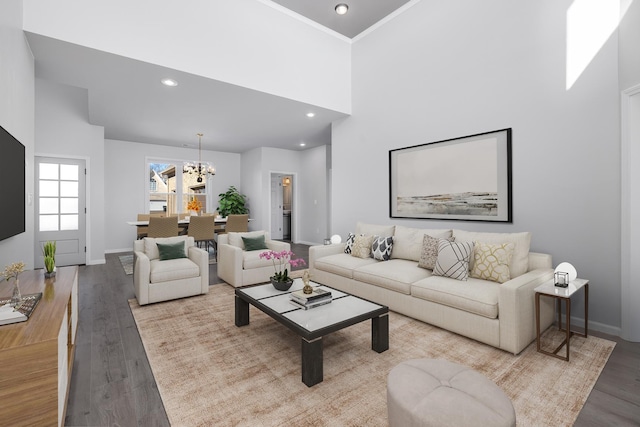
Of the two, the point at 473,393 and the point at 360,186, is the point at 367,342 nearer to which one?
the point at 473,393

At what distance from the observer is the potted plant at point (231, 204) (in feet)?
26.6

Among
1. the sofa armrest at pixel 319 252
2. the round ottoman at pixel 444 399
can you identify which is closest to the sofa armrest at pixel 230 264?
the sofa armrest at pixel 319 252

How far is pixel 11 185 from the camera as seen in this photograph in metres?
2.23

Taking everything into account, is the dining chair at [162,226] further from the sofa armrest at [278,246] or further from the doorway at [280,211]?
the doorway at [280,211]

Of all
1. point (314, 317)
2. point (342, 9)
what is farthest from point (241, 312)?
point (342, 9)

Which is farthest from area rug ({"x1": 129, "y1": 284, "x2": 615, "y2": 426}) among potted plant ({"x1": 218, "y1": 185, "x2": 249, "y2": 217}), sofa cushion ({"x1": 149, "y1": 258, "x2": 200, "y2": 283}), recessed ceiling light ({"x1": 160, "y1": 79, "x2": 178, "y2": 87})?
potted plant ({"x1": 218, "y1": 185, "x2": 249, "y2": 217})

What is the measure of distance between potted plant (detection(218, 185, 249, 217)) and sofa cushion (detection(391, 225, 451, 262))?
5.25 m

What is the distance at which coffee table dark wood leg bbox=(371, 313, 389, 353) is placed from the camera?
240 centimetres

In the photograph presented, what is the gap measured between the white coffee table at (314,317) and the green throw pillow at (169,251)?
1.60 metres

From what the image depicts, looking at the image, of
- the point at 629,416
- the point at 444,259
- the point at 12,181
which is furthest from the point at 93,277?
the point at 629,416

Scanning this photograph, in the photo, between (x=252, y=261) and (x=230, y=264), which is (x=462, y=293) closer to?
(x=252, y=261)

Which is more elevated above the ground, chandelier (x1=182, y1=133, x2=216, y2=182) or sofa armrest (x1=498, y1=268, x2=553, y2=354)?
chandelier (x1=182, y1=133, x2=216, y2=182)

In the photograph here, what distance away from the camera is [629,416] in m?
1.70

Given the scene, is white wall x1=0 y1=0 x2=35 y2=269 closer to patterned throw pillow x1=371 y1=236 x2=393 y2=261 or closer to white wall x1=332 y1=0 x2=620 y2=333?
patterned throw pillow x1=371 y1=236 x2=393 y2=261
